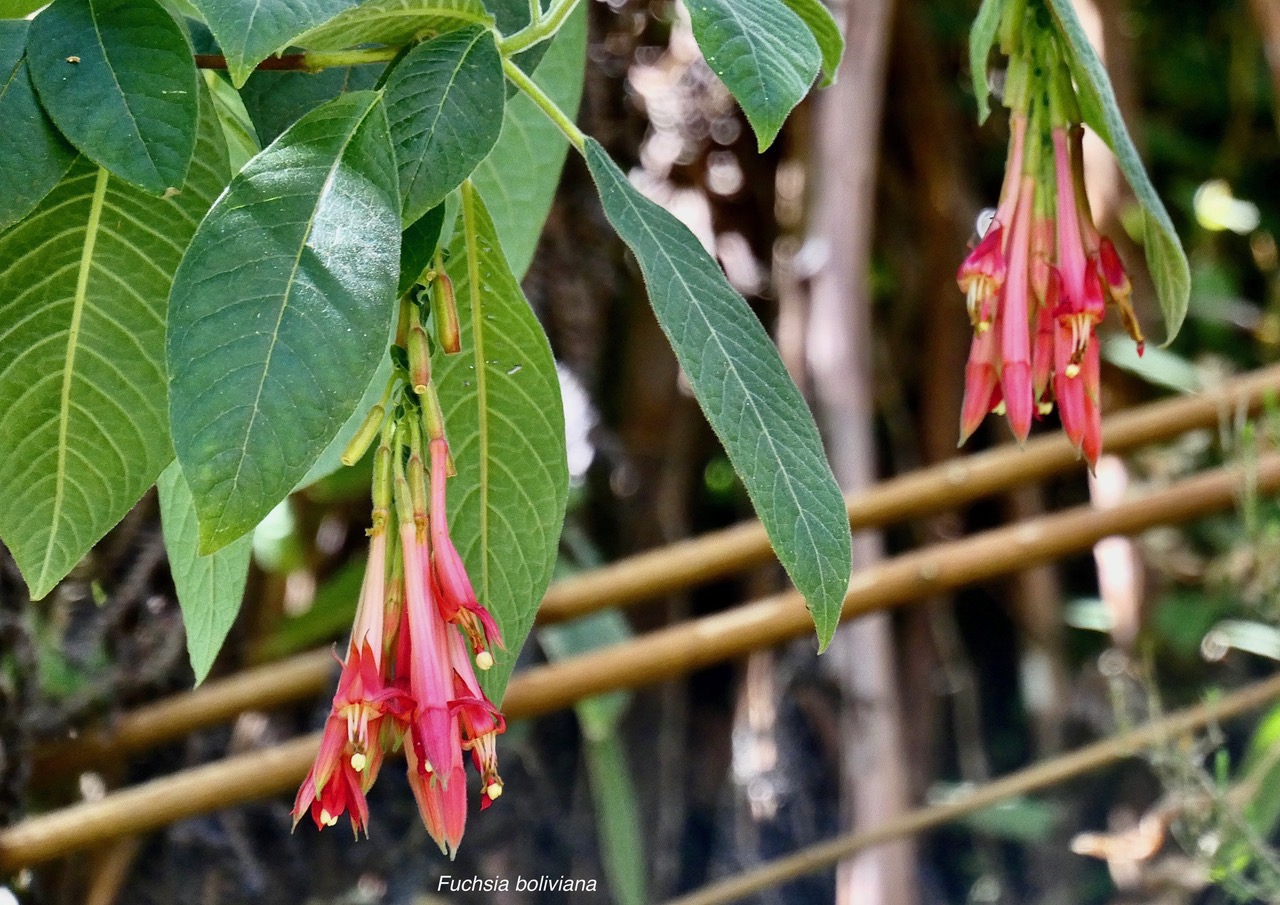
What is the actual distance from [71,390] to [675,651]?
458 mm

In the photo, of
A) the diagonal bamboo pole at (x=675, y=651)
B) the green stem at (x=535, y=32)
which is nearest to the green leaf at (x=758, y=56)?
the green stem at (x=535, y=32)

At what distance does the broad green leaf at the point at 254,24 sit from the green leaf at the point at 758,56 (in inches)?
Answer: 3.1

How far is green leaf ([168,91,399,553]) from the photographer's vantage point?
0.71 feet

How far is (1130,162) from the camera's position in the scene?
0.31m

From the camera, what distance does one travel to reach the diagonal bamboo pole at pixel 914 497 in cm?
74

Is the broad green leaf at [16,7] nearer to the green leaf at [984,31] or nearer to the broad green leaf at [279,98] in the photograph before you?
the broad green leaf at [279,98]

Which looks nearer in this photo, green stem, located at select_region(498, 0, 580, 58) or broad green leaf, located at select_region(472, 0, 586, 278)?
green stem, located at select_region(498, 0, 580, 58)

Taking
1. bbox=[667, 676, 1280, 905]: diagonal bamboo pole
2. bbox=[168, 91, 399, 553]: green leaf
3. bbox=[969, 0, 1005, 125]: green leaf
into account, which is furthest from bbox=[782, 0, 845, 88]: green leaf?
bbox=[667, 676, 1280, 905]: diagonal bamboo pole

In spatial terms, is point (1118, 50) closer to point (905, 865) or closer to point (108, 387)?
point (905, 865)

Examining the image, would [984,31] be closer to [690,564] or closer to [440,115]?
[440,115]

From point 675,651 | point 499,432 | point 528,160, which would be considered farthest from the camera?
point 675,651

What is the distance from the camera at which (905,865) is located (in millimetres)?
942

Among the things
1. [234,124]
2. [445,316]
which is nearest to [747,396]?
[445,316]

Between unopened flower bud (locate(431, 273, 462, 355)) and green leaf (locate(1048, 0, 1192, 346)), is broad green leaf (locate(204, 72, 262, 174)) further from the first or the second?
green leaf (locate(1048, 0, 1192, 346))
